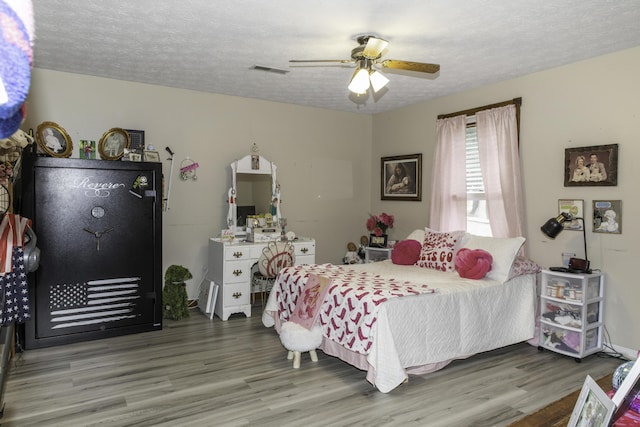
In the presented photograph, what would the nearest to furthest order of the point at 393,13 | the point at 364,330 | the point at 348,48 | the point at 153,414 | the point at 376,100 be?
the point at 153,414, the point at 393,13, the point at 364,330, the point at 348,48, the point at 376,100

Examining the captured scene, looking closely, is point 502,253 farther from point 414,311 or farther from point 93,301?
point 93,301

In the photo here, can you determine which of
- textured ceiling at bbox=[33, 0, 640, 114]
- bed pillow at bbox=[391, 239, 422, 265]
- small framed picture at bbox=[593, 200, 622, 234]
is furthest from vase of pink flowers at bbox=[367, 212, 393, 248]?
small framed picture at bbox=[593, 200, 622, 234]

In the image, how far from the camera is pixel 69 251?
386 cm

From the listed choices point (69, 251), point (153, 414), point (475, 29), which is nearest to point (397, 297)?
point (153, 414)

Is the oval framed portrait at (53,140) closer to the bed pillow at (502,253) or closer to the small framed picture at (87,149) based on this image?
the small framed picture at (87,149)

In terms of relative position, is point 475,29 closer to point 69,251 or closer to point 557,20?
point 557,20

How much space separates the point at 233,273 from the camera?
184 inches

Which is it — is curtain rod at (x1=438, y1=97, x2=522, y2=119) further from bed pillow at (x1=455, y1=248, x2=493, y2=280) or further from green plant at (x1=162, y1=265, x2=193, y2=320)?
green plant at (x1=162, y1=265, x2=193, y2=320)

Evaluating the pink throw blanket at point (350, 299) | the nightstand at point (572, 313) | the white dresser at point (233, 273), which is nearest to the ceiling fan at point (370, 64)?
the pink throw blanket at point (350, 299)

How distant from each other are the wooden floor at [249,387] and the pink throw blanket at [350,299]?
330 mm

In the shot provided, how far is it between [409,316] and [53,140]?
341cm

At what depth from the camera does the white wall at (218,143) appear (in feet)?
14.6

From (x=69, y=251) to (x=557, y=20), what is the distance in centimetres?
425

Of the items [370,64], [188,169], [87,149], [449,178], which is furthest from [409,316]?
[87,149]
